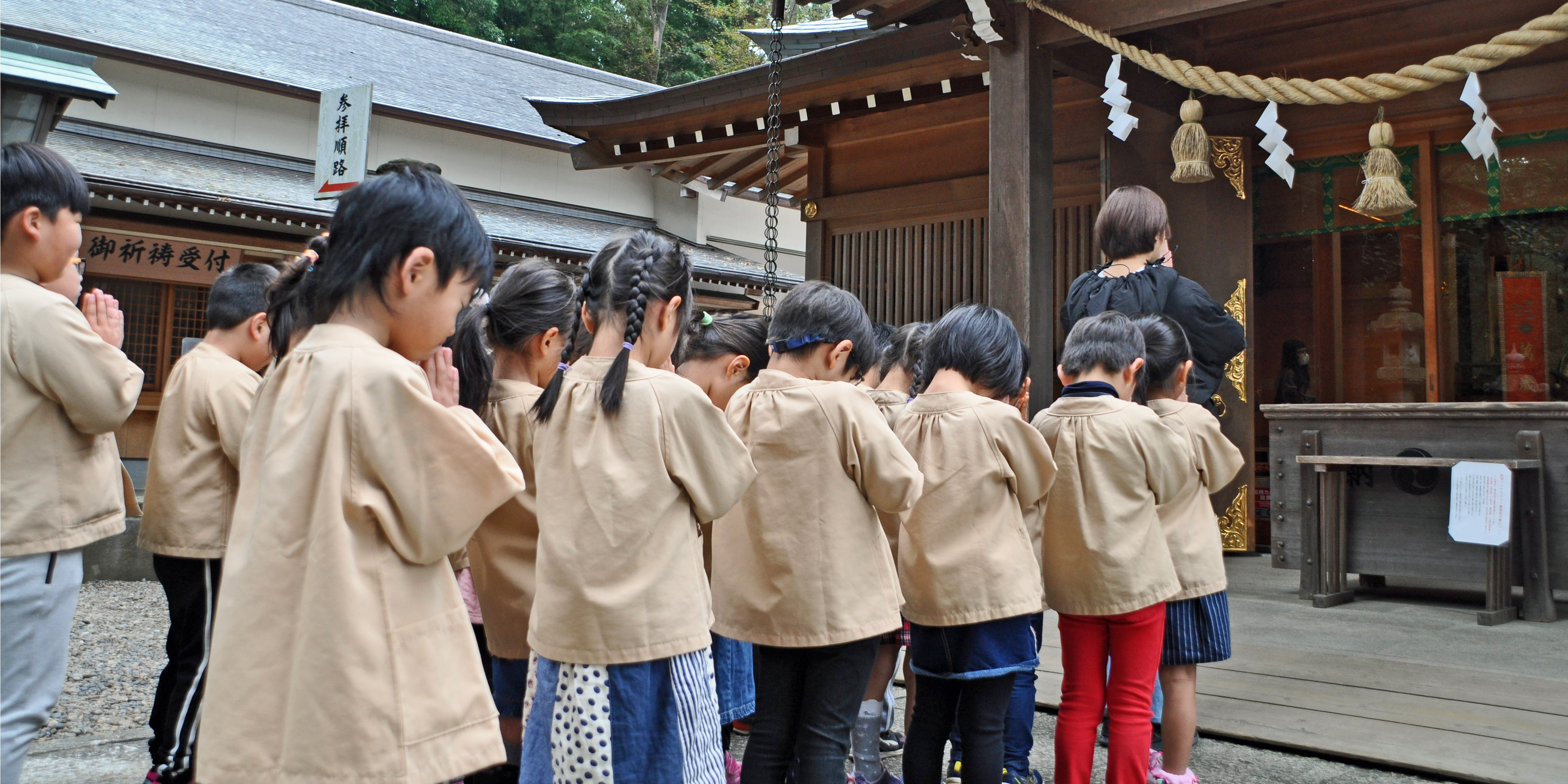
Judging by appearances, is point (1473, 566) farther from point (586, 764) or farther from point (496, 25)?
point (496, 25)

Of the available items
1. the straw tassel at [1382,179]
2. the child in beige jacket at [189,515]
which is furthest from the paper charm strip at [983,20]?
the child in beige jacket at [189,515]

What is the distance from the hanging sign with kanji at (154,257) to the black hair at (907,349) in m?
9.44

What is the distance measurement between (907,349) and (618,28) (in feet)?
83.9

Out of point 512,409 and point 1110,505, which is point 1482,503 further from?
point 512,409

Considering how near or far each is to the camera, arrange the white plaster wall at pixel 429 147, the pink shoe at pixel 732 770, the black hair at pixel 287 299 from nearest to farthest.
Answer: the black hair at pixel 287 299 < the pink shoe at pixel 732 770 < the white plaster wall at pixel 429 147

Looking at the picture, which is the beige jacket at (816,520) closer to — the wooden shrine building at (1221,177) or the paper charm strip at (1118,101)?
the wooden shrine building at (1221,177)

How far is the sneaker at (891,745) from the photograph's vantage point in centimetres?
344

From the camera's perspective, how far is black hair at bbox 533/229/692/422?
7.09 ft

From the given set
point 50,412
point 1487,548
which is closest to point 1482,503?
point 1487,548

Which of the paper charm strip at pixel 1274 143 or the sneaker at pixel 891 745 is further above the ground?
the paper charm strip at pixel 1274 143

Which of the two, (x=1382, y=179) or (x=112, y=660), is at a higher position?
(x=1382, y=179)

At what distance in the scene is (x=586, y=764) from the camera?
2.04m

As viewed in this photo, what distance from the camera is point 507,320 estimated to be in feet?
9.14

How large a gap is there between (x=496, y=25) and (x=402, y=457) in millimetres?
26618
